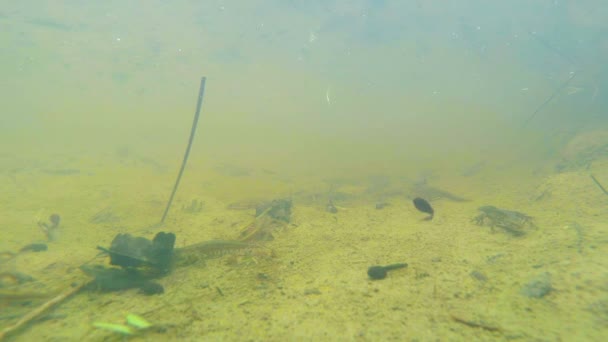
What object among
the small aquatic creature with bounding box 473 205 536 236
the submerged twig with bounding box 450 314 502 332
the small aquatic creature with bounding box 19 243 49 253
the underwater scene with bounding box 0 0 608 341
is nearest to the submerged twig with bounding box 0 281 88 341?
the underwater scene with bounding box 0 0 608 341

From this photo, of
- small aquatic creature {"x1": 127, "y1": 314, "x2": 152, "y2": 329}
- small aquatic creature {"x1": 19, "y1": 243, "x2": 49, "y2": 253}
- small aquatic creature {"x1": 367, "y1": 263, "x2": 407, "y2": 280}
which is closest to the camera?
small aquatic creature {"x1": 127, "y1": 314, "x2": 152, "y2": 329}

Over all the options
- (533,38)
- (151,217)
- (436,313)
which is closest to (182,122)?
(151,217)

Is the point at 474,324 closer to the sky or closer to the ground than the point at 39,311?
closer to the sky

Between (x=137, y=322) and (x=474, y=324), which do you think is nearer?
(x=474, y=324)

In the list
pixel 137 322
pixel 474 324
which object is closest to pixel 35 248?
pixel 137 322

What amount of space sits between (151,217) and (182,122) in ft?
60.6

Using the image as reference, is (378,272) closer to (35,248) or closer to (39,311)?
(39,311)

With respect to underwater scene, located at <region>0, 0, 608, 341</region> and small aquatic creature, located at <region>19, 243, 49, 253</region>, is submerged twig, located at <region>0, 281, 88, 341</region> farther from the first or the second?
small aquatic creature, located at <region>19, 243, 49, 253</region>

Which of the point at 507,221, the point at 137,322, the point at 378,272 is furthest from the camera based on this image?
the point at 507,221

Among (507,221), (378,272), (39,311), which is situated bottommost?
(39,311)

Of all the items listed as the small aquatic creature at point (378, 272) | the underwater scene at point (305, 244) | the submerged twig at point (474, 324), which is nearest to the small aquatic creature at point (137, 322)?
the underwater scene at point (305, 244)

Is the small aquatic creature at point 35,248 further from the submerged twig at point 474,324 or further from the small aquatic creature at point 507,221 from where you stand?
the small aquatic creature at point 507,221

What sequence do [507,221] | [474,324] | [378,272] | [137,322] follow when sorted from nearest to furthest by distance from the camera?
[474,324]
[137,322]
[378,272]
[507,221]

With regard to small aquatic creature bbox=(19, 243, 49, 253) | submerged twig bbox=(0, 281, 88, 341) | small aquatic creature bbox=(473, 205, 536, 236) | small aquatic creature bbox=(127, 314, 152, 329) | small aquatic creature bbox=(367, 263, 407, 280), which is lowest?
small aquatic creature bbox=(19, 243, 49, 253)
